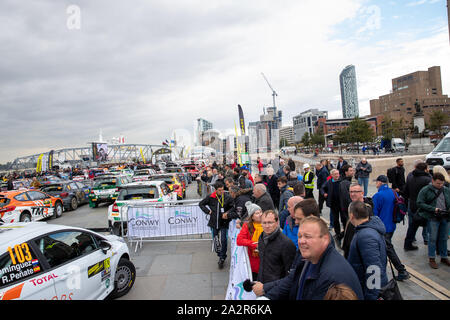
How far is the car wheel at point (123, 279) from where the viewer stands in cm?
480

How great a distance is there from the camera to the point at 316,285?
84.3 inches

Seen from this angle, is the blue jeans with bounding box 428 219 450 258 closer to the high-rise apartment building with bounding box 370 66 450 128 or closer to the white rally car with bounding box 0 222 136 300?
the white rally car with bounding box 0 222 136 300

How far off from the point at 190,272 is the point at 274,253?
10.3 ft

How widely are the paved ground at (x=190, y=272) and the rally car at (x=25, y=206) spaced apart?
6.04 metres

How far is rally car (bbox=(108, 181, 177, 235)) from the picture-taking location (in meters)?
8.55

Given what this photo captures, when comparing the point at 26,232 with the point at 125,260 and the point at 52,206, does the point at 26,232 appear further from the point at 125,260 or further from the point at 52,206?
the point at 52,206

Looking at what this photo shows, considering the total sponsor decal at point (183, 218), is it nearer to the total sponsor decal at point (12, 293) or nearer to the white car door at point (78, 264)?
the white car door at point (78, 264)

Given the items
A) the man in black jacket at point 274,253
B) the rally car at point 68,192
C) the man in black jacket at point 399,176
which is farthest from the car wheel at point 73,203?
the man in black jacket at point 399,176

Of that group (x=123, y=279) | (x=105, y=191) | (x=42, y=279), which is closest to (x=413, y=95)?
(x=105, y=191)

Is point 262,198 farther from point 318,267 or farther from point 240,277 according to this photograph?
point 318,267

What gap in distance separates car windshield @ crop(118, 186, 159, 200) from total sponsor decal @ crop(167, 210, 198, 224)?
6.16 ft

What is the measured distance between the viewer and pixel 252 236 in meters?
4.16

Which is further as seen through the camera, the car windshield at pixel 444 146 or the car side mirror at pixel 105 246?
the car windshield at pixel 444 146
